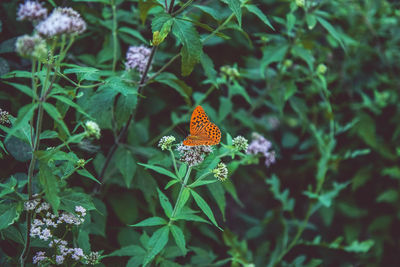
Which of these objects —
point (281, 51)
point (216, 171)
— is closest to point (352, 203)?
point (281, 51)

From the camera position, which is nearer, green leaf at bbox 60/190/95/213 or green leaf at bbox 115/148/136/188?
green leaf at bbox 60/190/95/213

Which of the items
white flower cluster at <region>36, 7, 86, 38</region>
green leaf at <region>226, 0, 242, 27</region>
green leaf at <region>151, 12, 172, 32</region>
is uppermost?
green leaf at <region>226, 0, 242, 27</region>

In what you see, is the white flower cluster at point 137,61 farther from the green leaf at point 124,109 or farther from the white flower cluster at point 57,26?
the white flower cluster at point 57,26

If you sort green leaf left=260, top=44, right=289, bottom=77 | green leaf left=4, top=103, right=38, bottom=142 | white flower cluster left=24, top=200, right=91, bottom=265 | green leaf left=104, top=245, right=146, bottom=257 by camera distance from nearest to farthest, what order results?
green leaf left=4, top=103, right=38, bottom=142 < white flower cluster left=24, top=200, right=91, bottom=265 < green leaf left=104, top=245, right=146, bottom=257 < green leaf left=260, top=44, right=289, bottom=77

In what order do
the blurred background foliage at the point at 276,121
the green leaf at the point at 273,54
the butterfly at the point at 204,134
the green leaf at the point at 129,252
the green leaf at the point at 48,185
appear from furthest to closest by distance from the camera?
1. the green leaf at the point at 273,54
2. the blurred background foliage at the point at 276,121
3. the green leaf at the point at 129,252
4. the butterfly at the point at 204,134
5. the green leaf at the point at 48,185

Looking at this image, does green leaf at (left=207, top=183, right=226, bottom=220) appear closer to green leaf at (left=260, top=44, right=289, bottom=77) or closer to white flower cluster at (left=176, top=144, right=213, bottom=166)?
white flower cluster at (left=176, top=144, right=213, bottom=166)

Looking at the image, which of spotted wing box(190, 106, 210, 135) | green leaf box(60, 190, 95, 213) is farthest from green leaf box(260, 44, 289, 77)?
green leaf box(60, 190, 95, 213)

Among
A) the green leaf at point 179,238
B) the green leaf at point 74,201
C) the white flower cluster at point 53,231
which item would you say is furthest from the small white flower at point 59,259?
the green leaf at point 179,238
